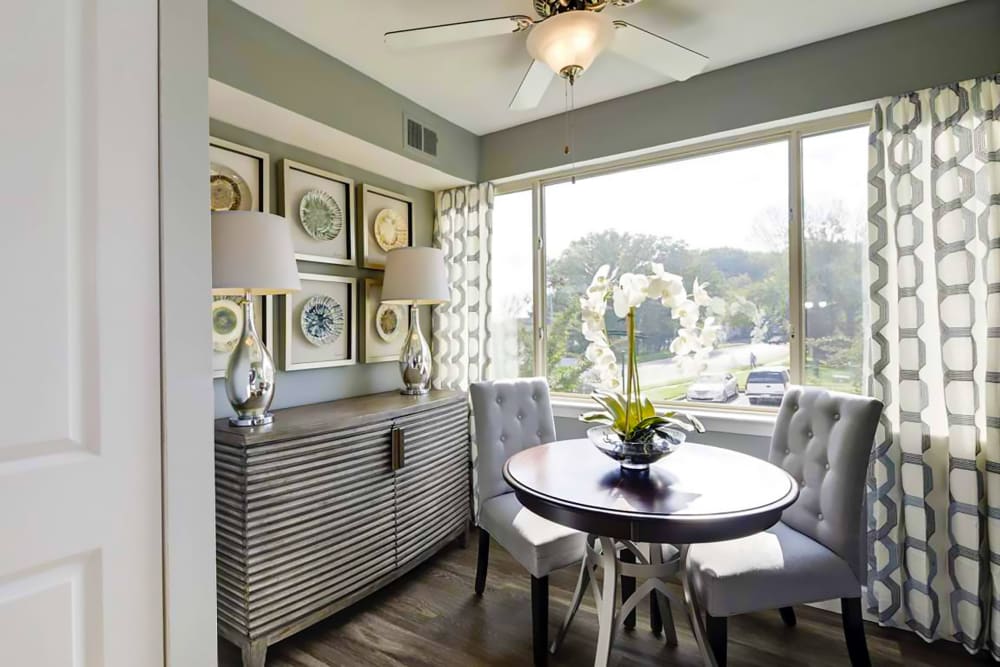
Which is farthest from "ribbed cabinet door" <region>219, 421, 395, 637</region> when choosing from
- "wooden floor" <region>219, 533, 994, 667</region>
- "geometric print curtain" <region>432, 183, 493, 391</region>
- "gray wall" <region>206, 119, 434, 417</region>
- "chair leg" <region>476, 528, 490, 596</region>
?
"geometric print curtain" <region>432, 183, 493, 391</region>

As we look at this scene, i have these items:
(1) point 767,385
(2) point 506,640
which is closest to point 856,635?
(1) point 767,385

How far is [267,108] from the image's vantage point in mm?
2098

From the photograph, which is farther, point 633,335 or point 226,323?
point 226,323

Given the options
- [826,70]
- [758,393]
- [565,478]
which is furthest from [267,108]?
[758,393]

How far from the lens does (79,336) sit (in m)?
0.94

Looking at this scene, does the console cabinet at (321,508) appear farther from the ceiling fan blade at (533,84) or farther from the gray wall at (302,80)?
the ceiling fan blade at (533,84)

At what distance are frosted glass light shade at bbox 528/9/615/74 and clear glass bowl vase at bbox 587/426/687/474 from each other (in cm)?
134

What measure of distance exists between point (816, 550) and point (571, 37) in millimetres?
1982

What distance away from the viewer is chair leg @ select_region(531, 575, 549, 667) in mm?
1814

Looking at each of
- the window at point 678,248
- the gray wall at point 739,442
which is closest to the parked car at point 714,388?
the window at point 678,248

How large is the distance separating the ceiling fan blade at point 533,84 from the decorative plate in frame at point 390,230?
1.20 metres

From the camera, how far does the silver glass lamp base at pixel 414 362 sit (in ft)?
9.43

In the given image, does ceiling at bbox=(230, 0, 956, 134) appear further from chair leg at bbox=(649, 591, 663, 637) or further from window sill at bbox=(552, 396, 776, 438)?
chair leg at bbox=(649, 591, 663, 637)

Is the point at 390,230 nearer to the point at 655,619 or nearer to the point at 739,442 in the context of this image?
the point at 739,442
